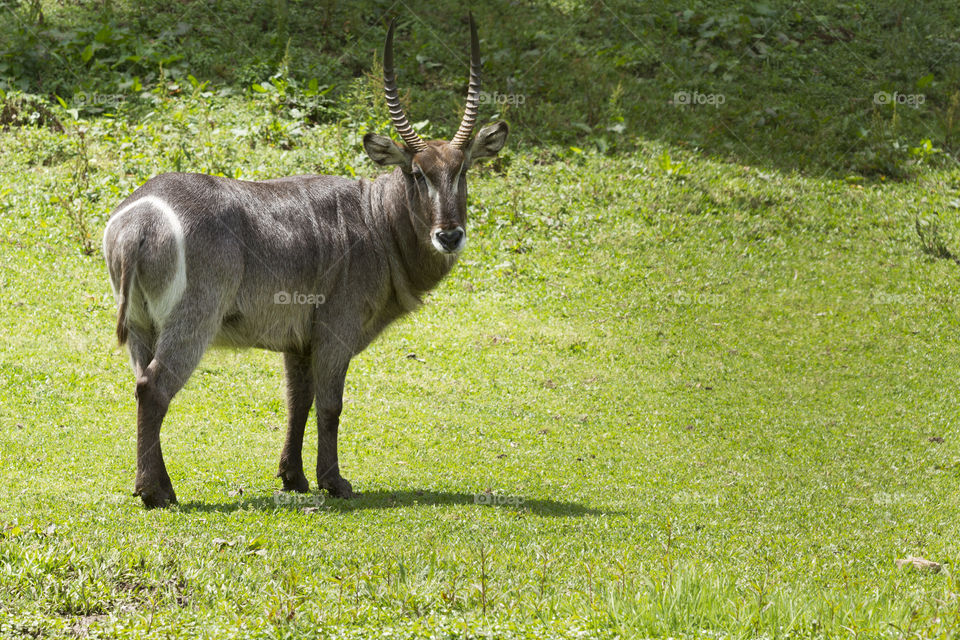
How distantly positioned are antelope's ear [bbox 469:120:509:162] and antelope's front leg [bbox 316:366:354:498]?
195 cm

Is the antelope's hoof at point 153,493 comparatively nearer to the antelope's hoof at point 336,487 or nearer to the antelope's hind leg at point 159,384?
the antelope's hind leg at point 159,384

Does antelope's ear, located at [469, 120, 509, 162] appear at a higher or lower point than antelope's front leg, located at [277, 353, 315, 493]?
higher

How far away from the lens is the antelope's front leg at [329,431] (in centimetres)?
759

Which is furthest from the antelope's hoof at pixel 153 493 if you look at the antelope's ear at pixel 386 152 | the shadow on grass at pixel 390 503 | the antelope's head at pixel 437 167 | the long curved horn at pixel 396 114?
the long curved horn at pixel 396 114

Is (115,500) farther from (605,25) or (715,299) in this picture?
(605,25)

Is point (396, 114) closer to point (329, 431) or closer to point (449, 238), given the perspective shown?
point (449, 238)

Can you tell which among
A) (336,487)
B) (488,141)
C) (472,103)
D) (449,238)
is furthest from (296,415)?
(472,103)

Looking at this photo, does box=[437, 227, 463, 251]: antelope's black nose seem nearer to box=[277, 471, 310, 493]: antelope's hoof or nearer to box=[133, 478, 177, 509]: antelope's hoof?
box=[277, 471, 310, 493]: antelope's hoof

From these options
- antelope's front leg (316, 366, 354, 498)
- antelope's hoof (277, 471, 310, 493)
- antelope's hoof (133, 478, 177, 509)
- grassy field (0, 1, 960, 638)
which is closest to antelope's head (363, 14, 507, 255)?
antelope's front leg (316, 366, 354, 498)

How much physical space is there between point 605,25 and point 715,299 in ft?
26.3

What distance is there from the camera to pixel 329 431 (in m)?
7.70

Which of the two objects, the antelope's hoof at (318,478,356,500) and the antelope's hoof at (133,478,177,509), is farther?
the antelope's hoof at (318,478,356,500)

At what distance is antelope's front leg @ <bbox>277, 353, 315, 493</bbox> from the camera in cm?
786

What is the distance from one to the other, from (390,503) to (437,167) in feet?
8.17
